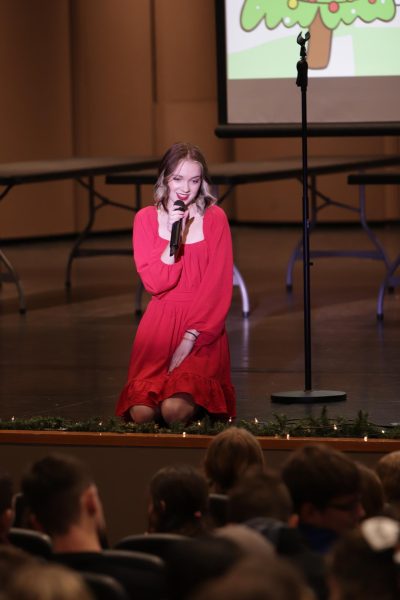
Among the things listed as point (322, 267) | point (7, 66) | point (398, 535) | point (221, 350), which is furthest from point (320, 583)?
point (7, 66)

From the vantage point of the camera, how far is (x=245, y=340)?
268 inches

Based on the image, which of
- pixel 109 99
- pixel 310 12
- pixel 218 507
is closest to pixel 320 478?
pixel 218 507

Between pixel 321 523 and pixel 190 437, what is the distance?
1.28 metres

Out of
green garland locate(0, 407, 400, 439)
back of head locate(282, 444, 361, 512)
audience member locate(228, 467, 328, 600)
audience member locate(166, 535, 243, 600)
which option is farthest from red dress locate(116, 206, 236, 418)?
audience member locate(166, 535, 243, 600)

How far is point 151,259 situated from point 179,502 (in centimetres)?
189

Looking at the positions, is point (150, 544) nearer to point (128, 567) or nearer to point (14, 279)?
point (128, 567)

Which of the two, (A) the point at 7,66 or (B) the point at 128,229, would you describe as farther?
(B) the point at 128,229

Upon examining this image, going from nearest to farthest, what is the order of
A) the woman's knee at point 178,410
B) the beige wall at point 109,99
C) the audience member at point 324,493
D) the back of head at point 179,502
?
the audience member at point 324,493 < the back of head at point 179,502 < the woman's knee at point 178,410 < the beige wall at point 109,99

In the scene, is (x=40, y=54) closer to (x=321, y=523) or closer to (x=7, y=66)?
(x=7, y=66)

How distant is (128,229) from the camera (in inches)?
531

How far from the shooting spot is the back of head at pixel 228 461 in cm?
330

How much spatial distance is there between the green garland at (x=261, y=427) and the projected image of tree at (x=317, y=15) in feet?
7.89

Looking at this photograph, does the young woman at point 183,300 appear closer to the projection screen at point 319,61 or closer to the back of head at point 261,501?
the projection screen at point 319,61

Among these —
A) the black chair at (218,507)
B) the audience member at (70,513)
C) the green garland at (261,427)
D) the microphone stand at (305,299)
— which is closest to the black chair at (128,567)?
the audience member at (70,513)
